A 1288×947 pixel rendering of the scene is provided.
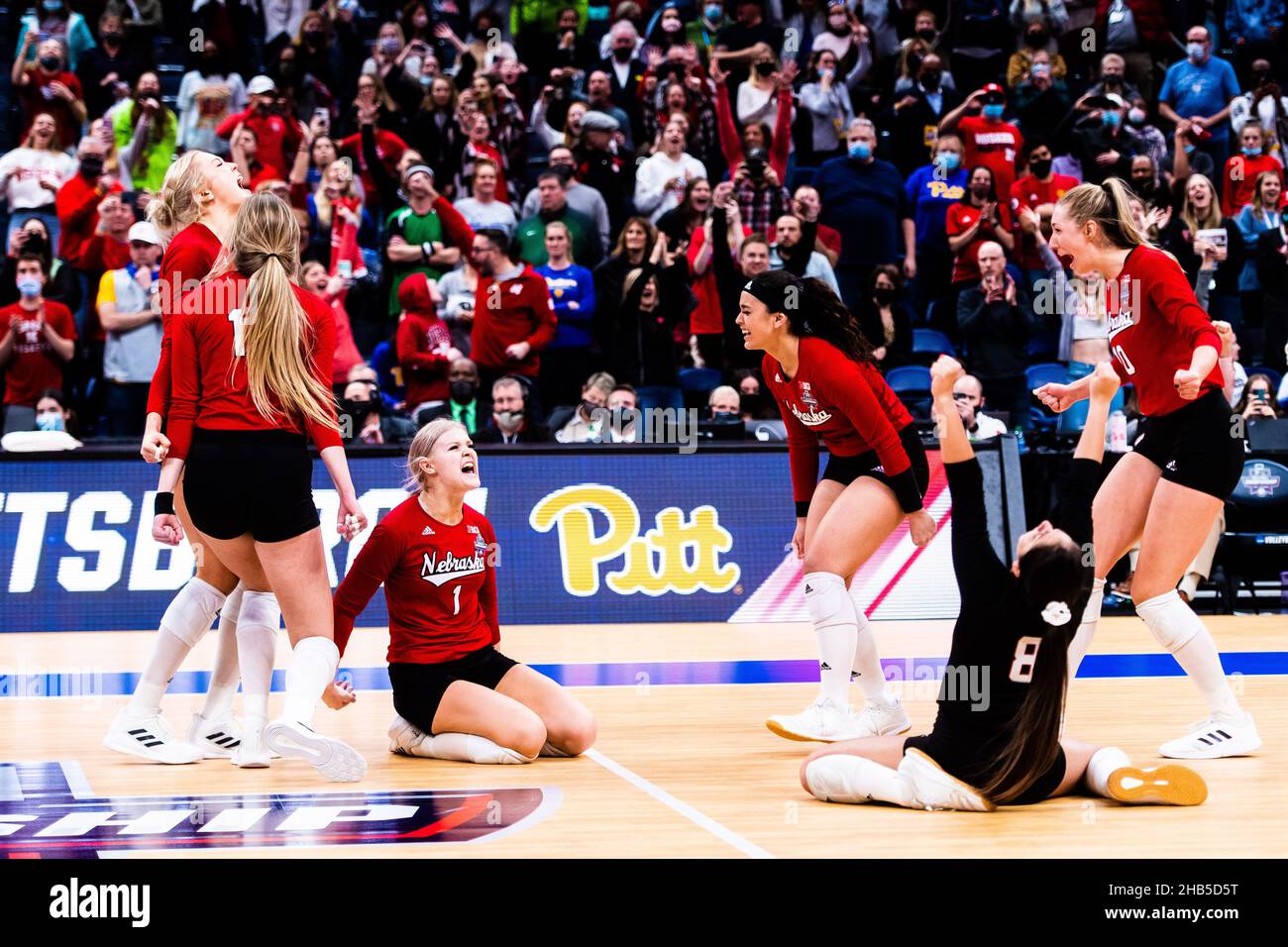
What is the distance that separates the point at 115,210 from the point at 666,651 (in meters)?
6.77

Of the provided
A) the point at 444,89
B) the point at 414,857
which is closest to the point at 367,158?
the point at 444,89

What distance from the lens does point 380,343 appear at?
1371 cm

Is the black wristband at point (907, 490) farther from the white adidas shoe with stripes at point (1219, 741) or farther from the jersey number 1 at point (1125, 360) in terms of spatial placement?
the white adidas shoe with stripes at point (1219, 741)

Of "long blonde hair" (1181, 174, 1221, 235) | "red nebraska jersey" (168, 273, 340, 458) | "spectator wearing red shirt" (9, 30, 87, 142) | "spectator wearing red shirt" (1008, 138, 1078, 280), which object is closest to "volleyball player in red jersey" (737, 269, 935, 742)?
"red nebraska jersey" (168, 273, 340, 458)

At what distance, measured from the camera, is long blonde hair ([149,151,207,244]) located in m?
6.12

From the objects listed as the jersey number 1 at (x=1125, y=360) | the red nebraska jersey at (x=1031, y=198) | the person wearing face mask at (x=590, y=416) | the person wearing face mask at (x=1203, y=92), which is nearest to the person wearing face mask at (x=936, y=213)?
the red nebraska jersey at (x=1031, y=198)

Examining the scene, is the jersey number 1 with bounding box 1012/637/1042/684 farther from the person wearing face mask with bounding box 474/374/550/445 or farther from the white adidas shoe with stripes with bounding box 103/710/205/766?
the person wearing face mask with bounding box 474/374/550/445

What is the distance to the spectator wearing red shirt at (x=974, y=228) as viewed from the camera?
1391cm

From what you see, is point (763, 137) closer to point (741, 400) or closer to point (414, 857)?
point (741, 400)

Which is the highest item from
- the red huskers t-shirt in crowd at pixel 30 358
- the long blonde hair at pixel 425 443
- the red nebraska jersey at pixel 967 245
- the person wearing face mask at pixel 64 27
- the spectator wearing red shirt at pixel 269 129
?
the person wearing face mask at pixel 64 27

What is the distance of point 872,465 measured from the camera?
6379 millimetres

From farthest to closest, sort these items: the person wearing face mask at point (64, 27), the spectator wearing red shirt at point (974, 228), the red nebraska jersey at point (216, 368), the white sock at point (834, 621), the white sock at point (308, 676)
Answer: the person wearing face mask at point (64, 27) < the spectator wearing red shirt at point (974, 228) < the white sock at point (834, 621) < the red nebraska jersey at point (216, 368) < the white sock at point (308, 676)

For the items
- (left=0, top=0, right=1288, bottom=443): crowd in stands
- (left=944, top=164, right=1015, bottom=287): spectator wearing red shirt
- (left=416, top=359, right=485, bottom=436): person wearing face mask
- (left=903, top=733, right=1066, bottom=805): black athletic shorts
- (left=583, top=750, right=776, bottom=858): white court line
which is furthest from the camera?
(left=944, top=164, right=1015, bottom=287): spectator wearing red shirt

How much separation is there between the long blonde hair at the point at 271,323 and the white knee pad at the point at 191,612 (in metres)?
0.87
